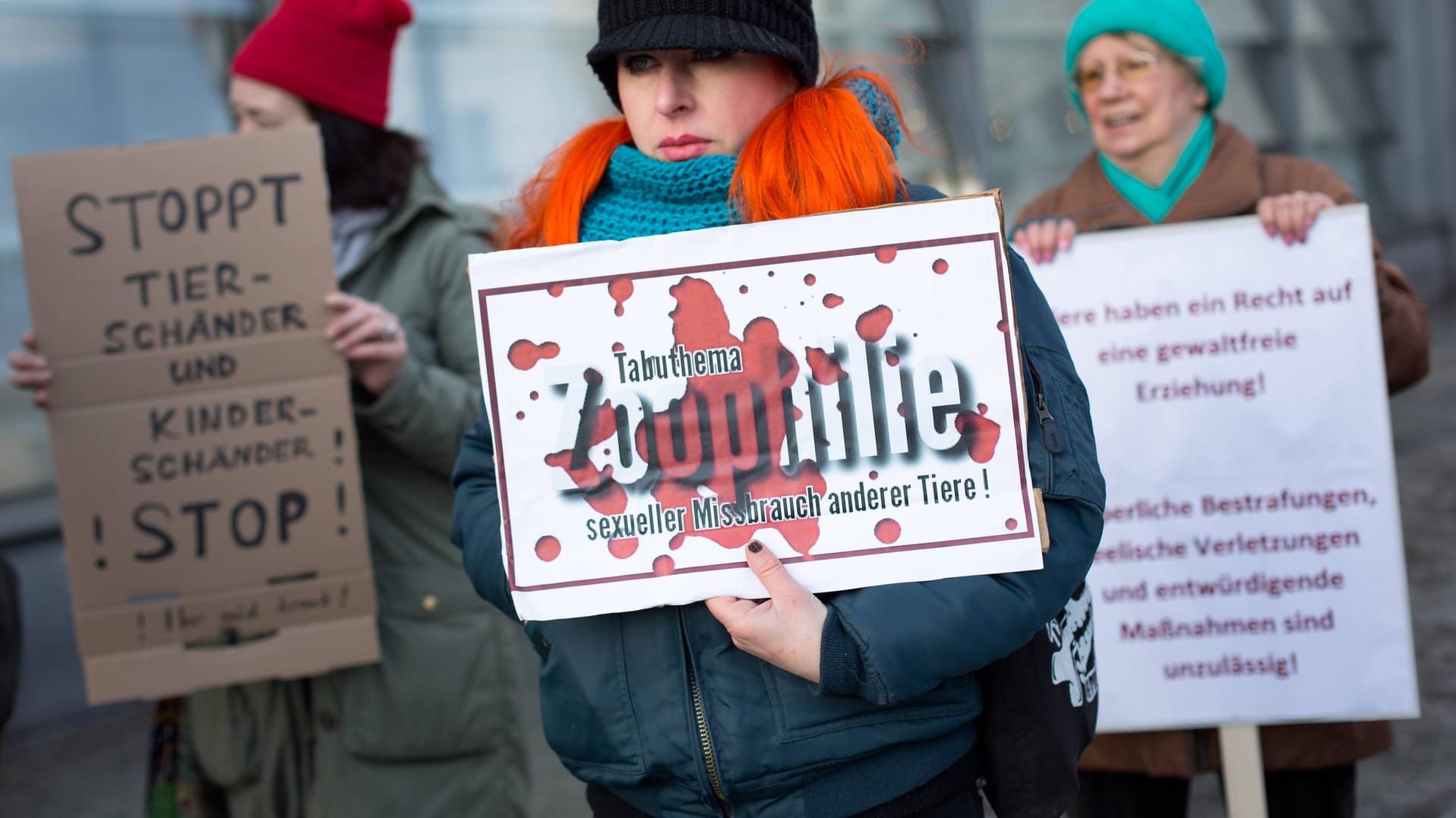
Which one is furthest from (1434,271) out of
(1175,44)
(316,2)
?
(316,2)

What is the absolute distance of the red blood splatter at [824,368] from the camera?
1.52m

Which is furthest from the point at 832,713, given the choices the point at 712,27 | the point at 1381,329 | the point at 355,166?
the point at 355,166

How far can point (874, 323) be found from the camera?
153 centimetres

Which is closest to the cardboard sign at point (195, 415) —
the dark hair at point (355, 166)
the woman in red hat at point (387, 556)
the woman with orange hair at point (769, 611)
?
the woman in red hat at point (387, 556)

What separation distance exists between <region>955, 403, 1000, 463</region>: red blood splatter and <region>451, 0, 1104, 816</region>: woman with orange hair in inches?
2.2

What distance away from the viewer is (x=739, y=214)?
163 centimetres

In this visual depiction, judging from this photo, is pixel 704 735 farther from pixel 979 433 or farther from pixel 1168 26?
pixel 1168 26

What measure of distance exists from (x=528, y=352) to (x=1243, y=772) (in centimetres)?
159

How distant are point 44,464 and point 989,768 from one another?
4439mm

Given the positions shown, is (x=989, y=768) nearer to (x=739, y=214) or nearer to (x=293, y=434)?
(x=739, y=214)

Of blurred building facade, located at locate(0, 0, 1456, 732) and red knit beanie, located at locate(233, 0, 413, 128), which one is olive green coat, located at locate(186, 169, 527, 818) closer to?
red knit beanie, located at locate(233, 0, 413, 128)

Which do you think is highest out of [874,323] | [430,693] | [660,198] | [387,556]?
[660,198]

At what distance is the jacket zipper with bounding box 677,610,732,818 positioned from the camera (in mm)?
1521

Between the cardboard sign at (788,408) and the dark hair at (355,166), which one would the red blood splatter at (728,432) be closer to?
the cardboard sign at (788,408)
